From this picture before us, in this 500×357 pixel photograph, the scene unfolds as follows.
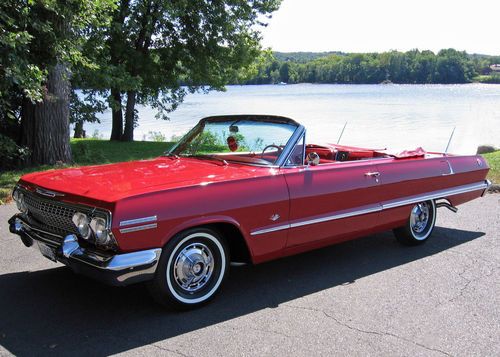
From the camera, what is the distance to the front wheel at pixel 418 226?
5.91 m

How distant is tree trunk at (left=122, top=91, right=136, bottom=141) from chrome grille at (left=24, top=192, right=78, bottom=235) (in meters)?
15.8

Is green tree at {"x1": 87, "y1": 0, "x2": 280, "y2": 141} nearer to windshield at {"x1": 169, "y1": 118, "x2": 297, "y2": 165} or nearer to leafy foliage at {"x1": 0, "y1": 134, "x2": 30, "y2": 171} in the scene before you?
leafy foliage at {"x1": 0, "y1": 134, "x2": 30, "y2": 171}

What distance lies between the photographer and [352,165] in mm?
5211

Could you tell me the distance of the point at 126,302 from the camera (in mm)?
4262

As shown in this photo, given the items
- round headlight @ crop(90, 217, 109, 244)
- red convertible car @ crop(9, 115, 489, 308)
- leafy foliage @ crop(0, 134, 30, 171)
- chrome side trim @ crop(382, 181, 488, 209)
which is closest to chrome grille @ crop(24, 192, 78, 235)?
red convertible car @ crop(9, 115, 489, 308)

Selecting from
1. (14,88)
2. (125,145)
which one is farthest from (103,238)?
(125,145)

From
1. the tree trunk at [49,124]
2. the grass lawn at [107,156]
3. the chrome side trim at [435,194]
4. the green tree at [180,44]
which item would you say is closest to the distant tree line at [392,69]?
the green tree at [180,44]

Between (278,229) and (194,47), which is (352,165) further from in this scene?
(194,47)

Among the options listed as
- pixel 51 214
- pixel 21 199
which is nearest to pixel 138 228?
pixel 51 214

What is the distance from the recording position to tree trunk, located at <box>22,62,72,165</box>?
11106mm

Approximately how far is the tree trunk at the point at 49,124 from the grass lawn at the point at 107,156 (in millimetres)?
419

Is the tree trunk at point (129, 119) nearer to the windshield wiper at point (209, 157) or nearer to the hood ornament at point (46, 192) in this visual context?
the windshield wiper at point (209, 157)

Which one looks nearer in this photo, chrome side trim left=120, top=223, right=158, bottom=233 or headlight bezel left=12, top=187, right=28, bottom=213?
chrome side trim left=120, top=223, right=158, bottom=233

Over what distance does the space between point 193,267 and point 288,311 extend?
2.65 ft
